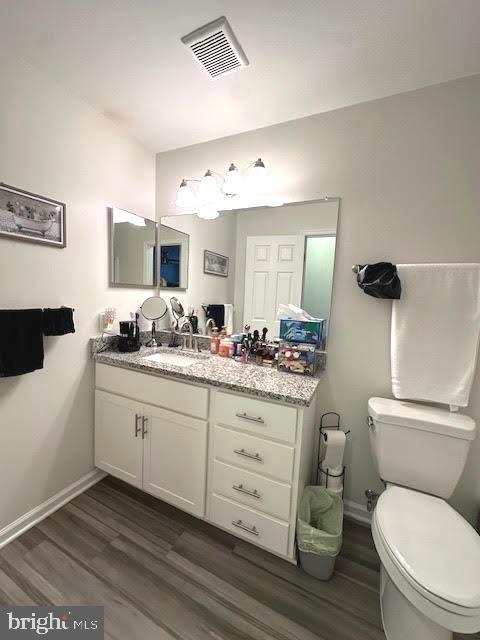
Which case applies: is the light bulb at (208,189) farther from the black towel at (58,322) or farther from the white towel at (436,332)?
the white towel at (436,332)

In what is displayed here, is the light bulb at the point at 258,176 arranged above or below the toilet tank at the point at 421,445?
above

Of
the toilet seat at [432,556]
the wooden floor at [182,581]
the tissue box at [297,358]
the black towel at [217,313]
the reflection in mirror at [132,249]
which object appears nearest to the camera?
the toilet seat at [432,556]

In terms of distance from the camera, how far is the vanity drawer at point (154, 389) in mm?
1437

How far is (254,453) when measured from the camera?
1313 mm

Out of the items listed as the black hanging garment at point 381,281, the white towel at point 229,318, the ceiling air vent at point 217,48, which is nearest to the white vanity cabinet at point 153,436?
the white towel at point 229,318

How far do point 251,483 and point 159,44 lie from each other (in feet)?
6.80

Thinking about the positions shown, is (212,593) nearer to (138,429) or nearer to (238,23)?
(138,429)

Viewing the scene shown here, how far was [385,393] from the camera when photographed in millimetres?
1522

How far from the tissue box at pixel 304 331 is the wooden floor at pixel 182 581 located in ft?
3.74

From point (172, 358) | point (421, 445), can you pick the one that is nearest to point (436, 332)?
point (421, 445)

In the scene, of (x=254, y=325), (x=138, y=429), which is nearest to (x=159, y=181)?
(x=254, y=325)

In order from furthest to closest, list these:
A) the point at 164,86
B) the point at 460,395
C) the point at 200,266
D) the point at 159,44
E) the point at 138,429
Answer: the point at 200,266 → the point at 138,429 → the point at 164,86 → the point at 460,395 → the point at 159,44

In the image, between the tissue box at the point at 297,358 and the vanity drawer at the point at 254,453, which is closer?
the vanity drawer at the point at 254,453

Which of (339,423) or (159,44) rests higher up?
(159,44)
